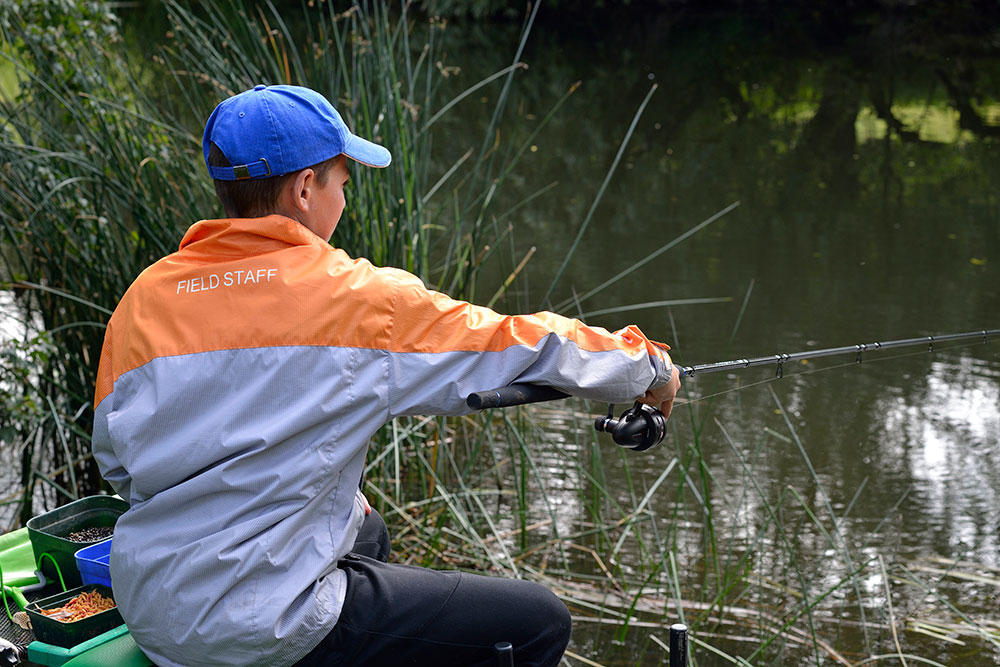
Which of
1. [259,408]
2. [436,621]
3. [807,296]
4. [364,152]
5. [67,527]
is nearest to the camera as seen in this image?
[259,408]

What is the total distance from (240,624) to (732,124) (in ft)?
28.4

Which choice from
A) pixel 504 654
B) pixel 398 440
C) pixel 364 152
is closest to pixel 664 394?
pixel 504 654

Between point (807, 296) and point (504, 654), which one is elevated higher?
point (504, 654)

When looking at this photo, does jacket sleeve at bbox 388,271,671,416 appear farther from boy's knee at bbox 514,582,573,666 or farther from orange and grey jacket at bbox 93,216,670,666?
boy's knee at bbox 514,582,573,666

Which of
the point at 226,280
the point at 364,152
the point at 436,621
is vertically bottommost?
the point at 436,621

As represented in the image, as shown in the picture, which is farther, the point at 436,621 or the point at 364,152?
the point at 364,152

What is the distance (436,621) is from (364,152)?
0.66 metres

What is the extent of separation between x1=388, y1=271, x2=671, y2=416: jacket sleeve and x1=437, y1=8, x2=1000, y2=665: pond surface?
1106 mm

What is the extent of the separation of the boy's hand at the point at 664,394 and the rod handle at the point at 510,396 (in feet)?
0.73

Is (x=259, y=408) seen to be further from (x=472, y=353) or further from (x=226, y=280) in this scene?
(x=472, y=353)

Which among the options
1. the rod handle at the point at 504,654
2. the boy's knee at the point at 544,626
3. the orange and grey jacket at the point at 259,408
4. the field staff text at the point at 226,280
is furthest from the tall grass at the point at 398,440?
the field staff text at the point at 226,280

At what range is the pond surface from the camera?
294 cm

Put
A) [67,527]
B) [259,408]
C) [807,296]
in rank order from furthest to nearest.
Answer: [807,296]
[67,527]
[259,408]

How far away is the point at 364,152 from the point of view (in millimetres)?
1548
